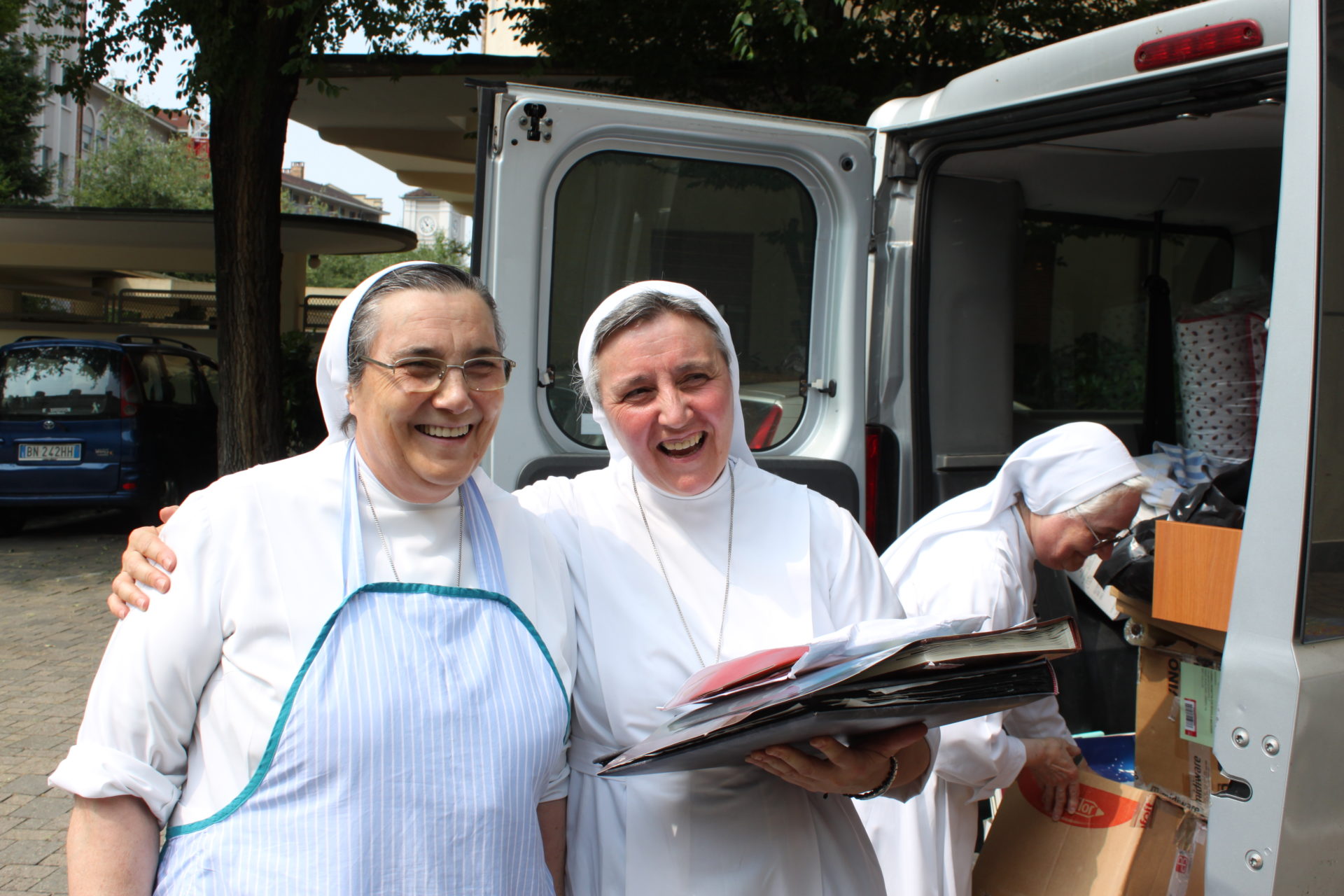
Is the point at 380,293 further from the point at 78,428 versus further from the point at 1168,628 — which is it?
the point at 78,428

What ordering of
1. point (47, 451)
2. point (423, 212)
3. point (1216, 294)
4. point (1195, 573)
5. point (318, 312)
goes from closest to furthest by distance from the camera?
point (1195, 573) < point (1216, 294) < point (47, 451) < point (318, 312) < point (423, 212)

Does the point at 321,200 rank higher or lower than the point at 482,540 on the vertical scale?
higher

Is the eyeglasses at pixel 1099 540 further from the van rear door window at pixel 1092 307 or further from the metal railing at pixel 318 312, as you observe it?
the metal railing at pixel 318 312

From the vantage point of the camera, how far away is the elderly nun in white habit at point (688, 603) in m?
1.92

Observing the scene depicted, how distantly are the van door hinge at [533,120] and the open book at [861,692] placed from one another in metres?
2.04

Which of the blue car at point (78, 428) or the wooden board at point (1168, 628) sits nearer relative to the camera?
the wooden board at point (1168, 628)

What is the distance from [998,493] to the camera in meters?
2.86

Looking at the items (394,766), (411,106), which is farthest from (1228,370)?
(411,106)

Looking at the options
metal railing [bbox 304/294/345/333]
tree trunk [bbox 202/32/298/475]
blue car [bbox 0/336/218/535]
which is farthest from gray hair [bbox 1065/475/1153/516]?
metal railing [bbox 304/294/345/333]

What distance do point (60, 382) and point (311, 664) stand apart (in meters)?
10.6

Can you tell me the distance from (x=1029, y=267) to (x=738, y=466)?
2780 mm

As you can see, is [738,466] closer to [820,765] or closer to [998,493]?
[820,765]

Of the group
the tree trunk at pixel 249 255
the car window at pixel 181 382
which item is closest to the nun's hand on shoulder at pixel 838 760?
the tree trunk at pixel 249 255

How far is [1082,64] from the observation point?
2.94 m
